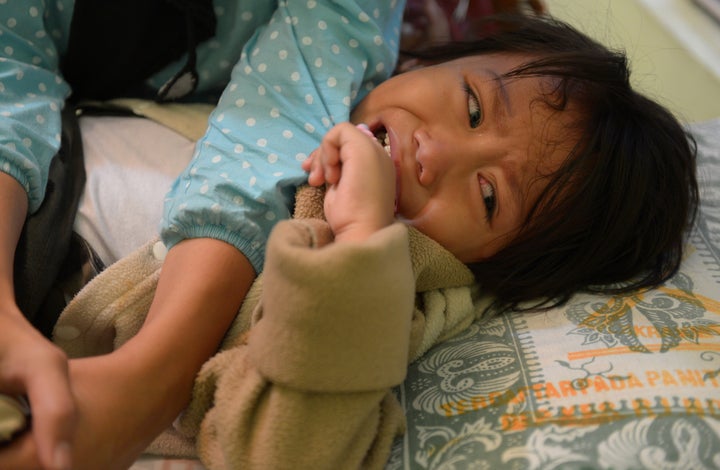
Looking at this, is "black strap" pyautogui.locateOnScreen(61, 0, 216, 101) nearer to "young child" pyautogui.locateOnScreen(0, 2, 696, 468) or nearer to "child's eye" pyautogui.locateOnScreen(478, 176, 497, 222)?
"young child" pyautogui.locateOnScreen(0, 2, 696, 468)

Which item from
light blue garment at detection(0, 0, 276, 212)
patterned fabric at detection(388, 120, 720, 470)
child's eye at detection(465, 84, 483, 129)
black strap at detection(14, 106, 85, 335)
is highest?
child's eye at detection(465, 84, 483, 129)

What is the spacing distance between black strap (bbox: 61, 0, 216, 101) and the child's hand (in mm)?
350

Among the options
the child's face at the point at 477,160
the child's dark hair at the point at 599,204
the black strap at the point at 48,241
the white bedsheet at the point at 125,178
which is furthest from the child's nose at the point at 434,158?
the black strap at the point at 48,241

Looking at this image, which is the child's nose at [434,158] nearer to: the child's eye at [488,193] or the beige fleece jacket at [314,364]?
the child's eye at [488,193]

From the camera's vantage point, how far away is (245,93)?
904mm

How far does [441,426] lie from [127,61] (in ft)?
2.25

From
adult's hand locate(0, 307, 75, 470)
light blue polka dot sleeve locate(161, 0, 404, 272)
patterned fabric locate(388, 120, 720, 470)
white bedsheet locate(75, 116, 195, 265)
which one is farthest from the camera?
white bedsheet locate(75, 116, 195, 265)

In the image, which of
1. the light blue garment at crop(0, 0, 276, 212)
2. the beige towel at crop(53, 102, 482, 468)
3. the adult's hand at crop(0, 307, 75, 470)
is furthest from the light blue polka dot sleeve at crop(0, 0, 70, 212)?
the adult's hand at crop(0, 307, 75, 470)

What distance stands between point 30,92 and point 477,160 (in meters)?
0.59

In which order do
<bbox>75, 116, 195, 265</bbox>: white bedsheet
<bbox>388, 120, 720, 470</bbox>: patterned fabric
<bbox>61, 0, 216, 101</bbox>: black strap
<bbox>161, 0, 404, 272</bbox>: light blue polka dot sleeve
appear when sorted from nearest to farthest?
<bbox>388, 120, 720, 470</bbox>: patterned fabric < <bbox>161, 0, 404, 272</bbox>: light blue polka dot sleeve < <bbox>75, 116, 195, 265</bbox>: white bedsheet < <bbox>61, 0, 216, 101</bbox>: black strap

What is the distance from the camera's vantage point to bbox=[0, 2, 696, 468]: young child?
2.32 ft

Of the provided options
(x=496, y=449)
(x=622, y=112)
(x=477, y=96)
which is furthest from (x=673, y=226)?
(x=496, y=449)

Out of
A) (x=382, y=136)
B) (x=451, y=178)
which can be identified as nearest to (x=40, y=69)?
(x=382, y=136)

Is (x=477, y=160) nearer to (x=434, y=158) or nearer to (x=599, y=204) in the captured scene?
(x=434, y=158)
